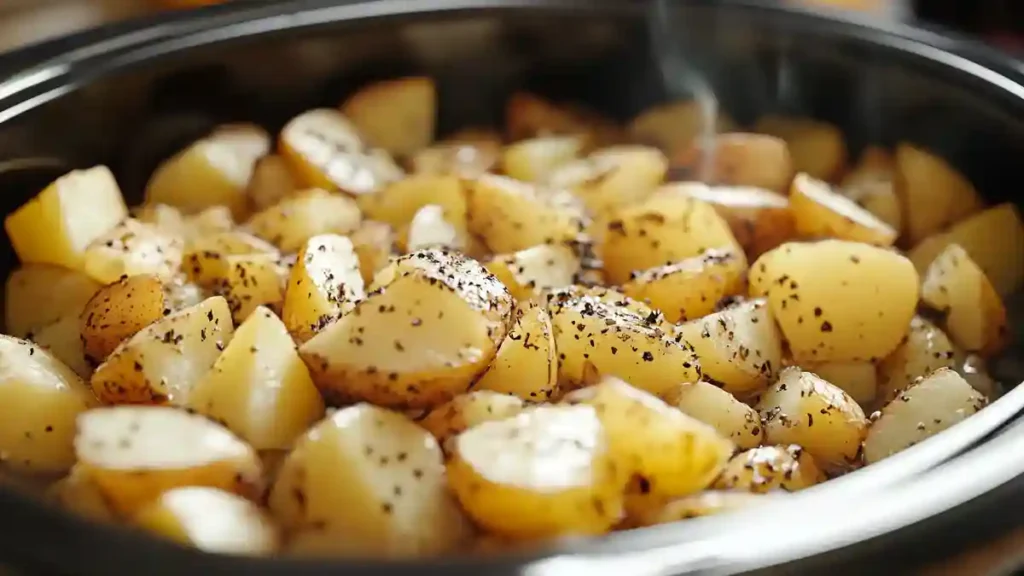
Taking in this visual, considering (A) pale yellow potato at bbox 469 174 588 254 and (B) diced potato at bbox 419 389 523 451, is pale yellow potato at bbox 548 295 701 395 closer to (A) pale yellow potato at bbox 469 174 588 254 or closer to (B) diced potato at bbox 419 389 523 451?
(B) diced potato at bbox 419 389 523 451

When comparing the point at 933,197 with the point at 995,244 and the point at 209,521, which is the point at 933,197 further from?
the point at 209,521

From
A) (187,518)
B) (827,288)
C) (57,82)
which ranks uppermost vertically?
(57,82)

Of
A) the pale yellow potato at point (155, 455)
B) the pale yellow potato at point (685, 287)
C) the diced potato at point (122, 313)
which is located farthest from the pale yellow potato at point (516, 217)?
the pale yellow potato at point (155, 455)

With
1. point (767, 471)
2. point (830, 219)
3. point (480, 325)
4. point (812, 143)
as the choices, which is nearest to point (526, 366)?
point (480, 325)

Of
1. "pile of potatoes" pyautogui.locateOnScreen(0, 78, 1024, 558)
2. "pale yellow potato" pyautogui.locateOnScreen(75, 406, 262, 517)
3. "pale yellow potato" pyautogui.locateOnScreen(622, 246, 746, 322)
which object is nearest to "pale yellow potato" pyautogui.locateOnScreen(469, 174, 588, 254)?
"pile of potatoes" pyautogui.locateOnScreen(0, 78, 1024, 558)

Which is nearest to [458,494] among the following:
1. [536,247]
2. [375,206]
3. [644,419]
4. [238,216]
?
[644,419]

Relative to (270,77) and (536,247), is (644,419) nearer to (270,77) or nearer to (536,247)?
(536,247)
